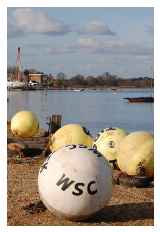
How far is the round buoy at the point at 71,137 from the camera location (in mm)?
14141

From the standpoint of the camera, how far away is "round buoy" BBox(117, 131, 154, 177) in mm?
12070

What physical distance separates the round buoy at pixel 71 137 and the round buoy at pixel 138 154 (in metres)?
1.96

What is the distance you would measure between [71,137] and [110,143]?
119 centimetres

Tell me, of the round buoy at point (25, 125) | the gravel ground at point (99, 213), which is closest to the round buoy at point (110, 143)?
the gravel ground at point (99, 213)

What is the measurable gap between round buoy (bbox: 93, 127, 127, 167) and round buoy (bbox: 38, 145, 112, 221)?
14.5ft

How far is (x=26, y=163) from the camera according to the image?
14.7 m

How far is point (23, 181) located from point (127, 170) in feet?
7.43

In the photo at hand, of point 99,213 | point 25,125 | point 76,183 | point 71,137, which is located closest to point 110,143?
point 71,137

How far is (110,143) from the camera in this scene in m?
13.4

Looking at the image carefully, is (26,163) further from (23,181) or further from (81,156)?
(81,156)

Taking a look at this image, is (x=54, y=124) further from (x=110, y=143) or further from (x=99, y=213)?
(x=99, y=213)

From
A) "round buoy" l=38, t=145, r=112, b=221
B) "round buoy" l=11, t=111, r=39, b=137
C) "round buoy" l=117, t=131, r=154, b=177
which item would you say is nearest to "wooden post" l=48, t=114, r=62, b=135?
"round buoy" l=11, t=111, r=39, b=137

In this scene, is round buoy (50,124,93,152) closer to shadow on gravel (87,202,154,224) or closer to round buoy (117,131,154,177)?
round buoy (117,131,154,177)
